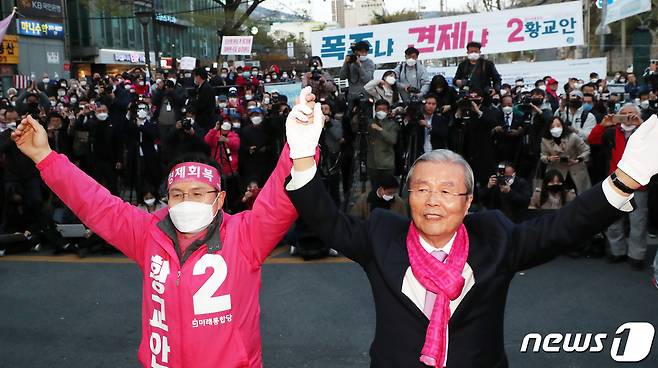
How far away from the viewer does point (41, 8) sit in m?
32.8

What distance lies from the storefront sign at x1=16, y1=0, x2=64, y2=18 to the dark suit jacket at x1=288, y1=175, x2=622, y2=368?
33053mm

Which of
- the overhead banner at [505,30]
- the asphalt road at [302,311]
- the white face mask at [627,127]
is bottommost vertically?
the asphalt road at [302,311]

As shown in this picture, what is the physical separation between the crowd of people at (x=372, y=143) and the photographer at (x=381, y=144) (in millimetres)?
17

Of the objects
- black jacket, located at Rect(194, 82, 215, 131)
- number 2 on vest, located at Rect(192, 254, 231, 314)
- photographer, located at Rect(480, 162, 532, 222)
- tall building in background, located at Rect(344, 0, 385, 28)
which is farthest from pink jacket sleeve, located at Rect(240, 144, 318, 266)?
tall building in background, located at Rect(344, 0, 385, 28)

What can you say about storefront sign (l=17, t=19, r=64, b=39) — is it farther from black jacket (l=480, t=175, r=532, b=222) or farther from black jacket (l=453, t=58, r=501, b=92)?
black jacket (l=480, t=175, r=532, b=222)

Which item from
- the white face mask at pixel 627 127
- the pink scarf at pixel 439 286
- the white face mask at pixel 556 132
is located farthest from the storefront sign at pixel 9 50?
the pink scarf at pixel 439 286

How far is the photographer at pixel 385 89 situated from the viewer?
9688 millimetres

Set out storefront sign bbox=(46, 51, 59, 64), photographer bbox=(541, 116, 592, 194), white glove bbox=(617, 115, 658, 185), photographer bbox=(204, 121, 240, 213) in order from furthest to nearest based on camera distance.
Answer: storefront sign bbox=(46, 51, 59, 64)
photographer bbox=(204, 121, 240, 213)
photographer bbox=(541, 116, 592, 194)
white glove bbox=(617, 115, 658, 185)

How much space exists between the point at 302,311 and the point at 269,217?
3.47 m

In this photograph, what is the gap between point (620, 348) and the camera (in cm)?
481

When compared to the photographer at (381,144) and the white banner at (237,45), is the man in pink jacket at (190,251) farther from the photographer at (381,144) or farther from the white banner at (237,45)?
the white banner at (237,45)

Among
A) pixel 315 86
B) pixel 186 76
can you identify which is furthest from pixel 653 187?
pixel 186 76

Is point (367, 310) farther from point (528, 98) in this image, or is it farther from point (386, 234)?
point (528, 98)

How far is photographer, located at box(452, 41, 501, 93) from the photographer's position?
1002cm
